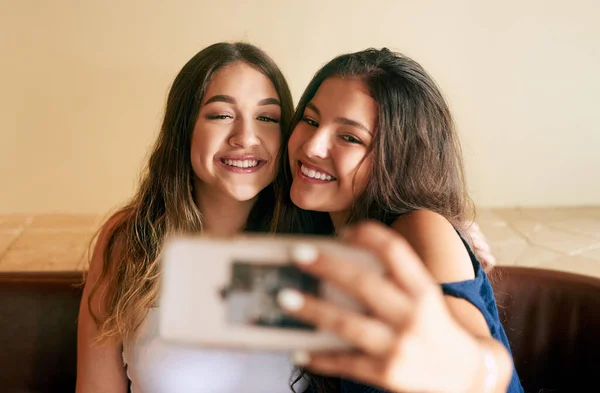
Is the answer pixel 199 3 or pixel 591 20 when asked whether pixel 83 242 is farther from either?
pixel 591 20

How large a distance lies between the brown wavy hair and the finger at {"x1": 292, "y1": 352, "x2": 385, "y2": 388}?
1.80 feet

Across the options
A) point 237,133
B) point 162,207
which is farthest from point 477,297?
point 162,207

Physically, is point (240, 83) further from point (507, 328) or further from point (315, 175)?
point (507, 328)

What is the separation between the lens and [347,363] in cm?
48

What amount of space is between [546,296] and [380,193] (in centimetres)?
60

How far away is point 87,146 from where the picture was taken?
271 centimetres

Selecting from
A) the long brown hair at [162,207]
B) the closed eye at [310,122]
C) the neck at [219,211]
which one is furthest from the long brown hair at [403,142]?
the neck at [219,211]

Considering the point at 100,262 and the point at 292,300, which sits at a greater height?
the point at 292,300

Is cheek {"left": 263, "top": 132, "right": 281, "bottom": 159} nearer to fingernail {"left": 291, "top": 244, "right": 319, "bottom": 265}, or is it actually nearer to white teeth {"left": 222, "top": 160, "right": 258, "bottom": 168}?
white teeth {"left": 222, "top": 160, "right": 258, "bottom": 168}

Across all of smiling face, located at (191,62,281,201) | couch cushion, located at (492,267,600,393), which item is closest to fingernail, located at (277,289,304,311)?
smiling face, located at (191,62,281,201)

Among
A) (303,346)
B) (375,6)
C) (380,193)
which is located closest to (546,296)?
(380,193)

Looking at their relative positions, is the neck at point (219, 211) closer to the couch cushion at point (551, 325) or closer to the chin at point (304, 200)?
the chin at point (304, 200)

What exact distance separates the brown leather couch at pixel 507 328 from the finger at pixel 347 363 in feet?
3.08

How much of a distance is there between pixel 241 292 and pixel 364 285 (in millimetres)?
119
